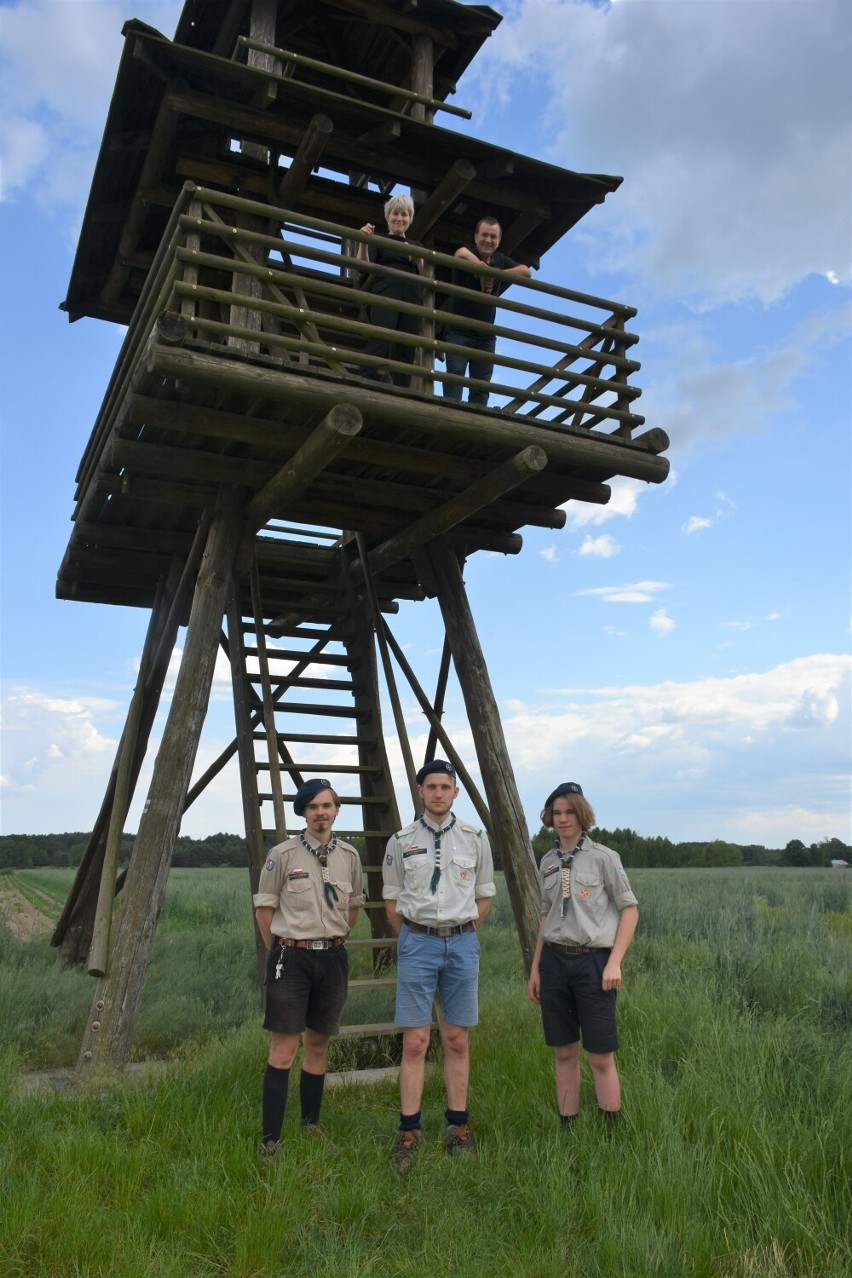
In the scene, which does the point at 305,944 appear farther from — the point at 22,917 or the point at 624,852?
the point at 624,852

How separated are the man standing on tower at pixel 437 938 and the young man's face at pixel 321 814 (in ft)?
1.27

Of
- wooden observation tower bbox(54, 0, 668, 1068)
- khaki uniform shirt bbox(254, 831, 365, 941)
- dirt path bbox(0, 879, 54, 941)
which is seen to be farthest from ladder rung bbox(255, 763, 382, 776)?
dirt path bbox(0, 879, 54, 941)

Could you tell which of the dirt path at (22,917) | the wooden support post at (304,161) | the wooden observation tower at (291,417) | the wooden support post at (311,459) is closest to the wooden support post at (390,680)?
the wooden observation tower at (291,417)

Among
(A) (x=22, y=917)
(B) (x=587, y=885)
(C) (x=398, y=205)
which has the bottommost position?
(A) (x=22, y=917)

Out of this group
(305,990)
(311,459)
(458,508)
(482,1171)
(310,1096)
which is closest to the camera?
(482,1171)

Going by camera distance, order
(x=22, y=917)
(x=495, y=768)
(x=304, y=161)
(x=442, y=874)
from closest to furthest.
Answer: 1. (x=442, y=874)
2. (x=304, y=161)
3. (x=495, y=768)
4. (x=22, y=917)

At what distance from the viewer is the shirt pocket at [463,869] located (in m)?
5.24

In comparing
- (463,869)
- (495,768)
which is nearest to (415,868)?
(463,869)

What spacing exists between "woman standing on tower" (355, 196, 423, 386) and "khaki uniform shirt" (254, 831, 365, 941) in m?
4.05

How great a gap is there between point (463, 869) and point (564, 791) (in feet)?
2.32

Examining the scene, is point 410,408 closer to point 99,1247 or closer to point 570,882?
point 570,882

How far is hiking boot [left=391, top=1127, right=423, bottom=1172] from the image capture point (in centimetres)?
491

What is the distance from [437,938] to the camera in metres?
5.17

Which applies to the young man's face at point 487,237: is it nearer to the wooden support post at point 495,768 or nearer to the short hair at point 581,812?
the wooden support post at point 495,768
